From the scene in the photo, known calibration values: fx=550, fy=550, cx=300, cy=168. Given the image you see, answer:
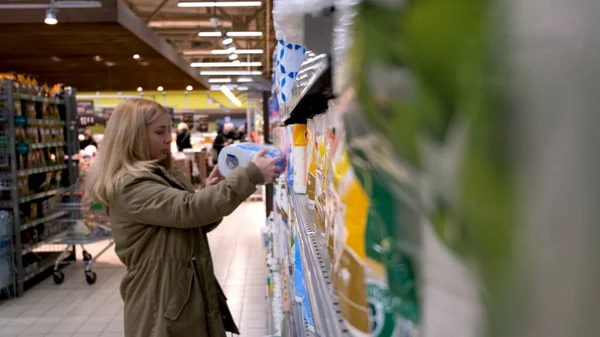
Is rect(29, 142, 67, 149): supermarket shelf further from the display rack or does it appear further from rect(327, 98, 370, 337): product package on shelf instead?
rect(327, 98, 370, 337): product package on shelf

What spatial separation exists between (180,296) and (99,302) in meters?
3.58

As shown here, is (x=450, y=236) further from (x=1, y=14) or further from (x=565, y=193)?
(x=1, y=14)

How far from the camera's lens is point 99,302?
529cm

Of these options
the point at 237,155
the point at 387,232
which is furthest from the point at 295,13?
the point at 237,155

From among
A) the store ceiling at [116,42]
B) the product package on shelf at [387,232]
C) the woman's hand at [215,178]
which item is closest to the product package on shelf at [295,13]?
the product package on shelf at [387,232]

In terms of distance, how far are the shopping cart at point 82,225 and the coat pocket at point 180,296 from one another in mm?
4045

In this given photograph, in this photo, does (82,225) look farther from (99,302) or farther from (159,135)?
(159,135)

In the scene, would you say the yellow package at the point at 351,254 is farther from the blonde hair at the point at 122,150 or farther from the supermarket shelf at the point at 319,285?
the blonde hair at the point at 122,150

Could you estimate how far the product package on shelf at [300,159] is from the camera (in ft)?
5.90

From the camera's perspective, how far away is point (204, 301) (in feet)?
7.24

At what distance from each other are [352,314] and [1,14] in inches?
330

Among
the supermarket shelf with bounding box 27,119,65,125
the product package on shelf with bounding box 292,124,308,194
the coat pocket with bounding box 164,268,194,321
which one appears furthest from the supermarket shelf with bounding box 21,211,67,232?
the product package on shelf with bounding box 292,124,308,194

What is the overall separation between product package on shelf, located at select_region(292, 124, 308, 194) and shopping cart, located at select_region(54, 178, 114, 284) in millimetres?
4521

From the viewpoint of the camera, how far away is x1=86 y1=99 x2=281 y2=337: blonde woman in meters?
1.99
